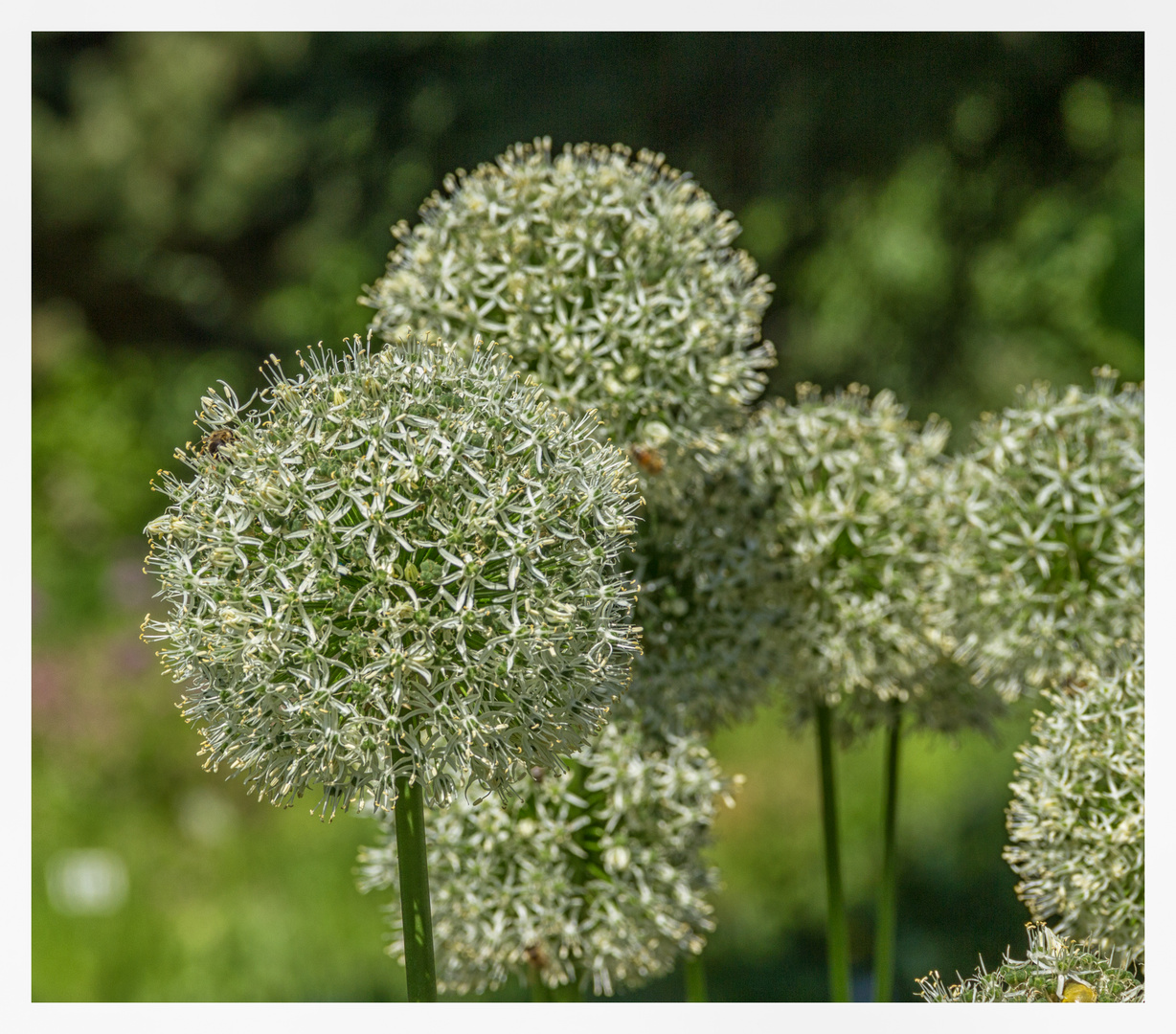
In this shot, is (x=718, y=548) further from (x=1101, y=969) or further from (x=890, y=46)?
(x=890, y=46)

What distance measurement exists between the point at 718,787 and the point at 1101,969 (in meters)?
0.60

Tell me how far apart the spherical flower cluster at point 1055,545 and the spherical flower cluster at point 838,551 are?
6 centimetres

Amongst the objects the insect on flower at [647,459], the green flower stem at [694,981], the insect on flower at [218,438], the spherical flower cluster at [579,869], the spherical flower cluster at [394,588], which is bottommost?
the green flower stem at [694,981]

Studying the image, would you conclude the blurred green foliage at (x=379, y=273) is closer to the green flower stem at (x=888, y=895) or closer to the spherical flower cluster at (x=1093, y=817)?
the green flower stem at (x=888, y=895)

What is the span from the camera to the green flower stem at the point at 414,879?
1183 millimetres

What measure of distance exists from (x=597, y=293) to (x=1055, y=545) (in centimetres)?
80

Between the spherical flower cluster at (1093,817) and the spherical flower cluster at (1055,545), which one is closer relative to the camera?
the spherical flower cluster at (1093,817)

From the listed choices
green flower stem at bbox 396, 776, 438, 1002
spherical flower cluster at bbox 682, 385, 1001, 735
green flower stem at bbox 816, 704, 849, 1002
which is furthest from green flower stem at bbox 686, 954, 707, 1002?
green flower stem at bbox 396, 776, 438, 1002

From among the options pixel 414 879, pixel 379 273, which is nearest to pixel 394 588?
pixel 414 879

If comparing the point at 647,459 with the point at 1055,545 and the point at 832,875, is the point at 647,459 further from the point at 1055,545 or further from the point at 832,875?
the point at 832,875

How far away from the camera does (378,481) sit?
111 centimetres

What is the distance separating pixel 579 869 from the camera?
Result: 167 cm

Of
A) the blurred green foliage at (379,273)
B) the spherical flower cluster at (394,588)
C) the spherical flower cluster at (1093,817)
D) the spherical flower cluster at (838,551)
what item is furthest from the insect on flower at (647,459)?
the blurred green foliage at (379,273)
